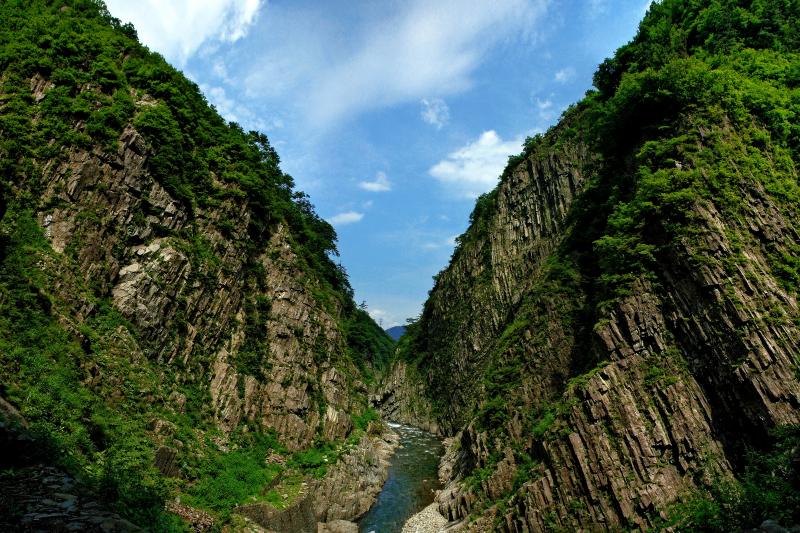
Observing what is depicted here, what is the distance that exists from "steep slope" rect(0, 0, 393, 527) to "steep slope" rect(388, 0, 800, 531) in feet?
50.1

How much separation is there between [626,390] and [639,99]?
20357 mm

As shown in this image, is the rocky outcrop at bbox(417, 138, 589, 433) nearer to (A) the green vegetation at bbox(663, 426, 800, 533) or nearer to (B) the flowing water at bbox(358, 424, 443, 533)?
(B) the flowing water at bbox(358, 424, 443, 533)

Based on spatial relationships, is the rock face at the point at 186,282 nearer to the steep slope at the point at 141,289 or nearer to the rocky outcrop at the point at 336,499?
the steep slope at the point at 141,289

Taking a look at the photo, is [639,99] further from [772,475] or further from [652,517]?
[652,517]

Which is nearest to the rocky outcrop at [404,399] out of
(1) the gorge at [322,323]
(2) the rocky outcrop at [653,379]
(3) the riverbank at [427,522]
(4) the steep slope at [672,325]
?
(1) the gorge at [322,323]

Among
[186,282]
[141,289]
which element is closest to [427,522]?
[186,282]

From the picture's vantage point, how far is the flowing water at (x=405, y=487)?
28.1 meters

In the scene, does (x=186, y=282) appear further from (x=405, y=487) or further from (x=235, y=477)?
(x=405, y=487)

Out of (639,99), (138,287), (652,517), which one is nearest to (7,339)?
(138,287)

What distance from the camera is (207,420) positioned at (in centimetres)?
2556

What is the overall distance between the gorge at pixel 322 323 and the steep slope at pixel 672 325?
13cm

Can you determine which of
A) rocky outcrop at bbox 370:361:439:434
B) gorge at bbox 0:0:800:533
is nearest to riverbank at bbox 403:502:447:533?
gorge at bbox 0:0:800:533

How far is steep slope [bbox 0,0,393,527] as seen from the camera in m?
17.4

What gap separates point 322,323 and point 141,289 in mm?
18809
